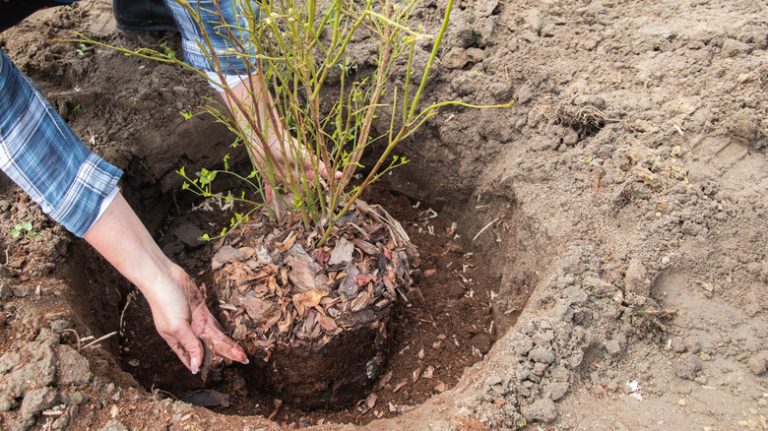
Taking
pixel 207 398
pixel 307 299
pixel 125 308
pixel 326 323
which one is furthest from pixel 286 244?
pixel 125 308

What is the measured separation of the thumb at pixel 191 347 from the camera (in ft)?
6.88

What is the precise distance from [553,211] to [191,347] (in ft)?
4.69

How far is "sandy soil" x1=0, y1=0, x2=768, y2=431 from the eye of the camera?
177cm

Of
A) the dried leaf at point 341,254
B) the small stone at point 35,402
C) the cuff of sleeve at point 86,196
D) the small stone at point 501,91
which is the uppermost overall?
the cuff of sleeve at point 86,196

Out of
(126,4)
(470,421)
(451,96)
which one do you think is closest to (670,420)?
(470,421)

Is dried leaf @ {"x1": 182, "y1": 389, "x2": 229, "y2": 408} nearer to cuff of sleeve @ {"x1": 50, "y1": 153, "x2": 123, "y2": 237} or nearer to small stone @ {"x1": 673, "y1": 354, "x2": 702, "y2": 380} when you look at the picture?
cuff of sleeve @ {"x1": 50, "y1": 153, "x2": 123, "y2": 237}

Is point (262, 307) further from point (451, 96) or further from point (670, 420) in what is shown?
point (670, 420)

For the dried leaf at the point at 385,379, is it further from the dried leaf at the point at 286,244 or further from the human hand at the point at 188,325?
the dried leaf at the point at 286,244

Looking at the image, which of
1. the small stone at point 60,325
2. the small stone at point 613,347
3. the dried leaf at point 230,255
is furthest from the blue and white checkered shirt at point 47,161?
the small stone at point 613,347

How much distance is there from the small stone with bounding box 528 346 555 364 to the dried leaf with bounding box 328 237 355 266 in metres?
0.77

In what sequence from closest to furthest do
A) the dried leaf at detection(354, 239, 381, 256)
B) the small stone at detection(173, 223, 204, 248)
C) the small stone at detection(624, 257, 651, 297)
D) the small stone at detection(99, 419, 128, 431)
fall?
the small stone at detection(99, 419, 128, 431)
the small stone at detection(624, 257, 651, 297)
the dried leaf at detection(354, 239, 381, 256)
the small stone at detection(173, 223, 204, 248)

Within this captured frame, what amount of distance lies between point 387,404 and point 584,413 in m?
0.82

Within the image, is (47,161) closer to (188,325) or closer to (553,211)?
(188,325)

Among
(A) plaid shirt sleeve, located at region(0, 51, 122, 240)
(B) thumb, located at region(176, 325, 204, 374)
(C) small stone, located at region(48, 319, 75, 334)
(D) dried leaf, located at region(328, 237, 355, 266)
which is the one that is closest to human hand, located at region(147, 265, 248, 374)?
(B) thumb, located at region(176, 325, 204, 374)
